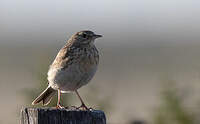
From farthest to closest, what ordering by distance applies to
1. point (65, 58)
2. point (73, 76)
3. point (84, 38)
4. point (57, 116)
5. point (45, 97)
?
1. point (84, 38)
2. point (45, 97)
3. point (65, 58)
4. point (73, 76)
5. point (57, 116)

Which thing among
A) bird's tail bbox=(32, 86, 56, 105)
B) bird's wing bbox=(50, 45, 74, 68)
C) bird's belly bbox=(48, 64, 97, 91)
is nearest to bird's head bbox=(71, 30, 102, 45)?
bird's wing bbox=(50, 45, 74, 68)

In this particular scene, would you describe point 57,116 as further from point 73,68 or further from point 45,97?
point 45,97

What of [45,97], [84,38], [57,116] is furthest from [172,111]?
[57,116]

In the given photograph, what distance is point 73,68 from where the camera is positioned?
12430mm

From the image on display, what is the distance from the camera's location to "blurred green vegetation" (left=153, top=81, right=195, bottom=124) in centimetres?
1484

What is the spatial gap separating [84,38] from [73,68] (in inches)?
31.2

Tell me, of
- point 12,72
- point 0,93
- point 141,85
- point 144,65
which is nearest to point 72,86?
point 0,93

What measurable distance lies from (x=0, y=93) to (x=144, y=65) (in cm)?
1731

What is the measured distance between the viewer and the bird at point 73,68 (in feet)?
40.8

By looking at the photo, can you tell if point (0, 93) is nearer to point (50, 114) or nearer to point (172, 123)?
point (172, 123)

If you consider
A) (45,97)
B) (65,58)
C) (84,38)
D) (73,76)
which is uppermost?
(84,38)

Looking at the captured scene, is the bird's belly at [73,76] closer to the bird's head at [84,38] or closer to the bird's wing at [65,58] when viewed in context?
the bird's wing at [65,58]

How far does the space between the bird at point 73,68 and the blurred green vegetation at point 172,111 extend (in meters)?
2.51

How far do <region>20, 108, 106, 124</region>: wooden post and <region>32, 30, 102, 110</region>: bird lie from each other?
10.6ft
